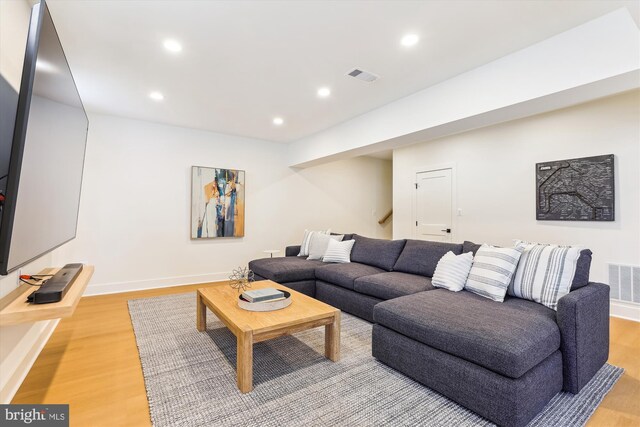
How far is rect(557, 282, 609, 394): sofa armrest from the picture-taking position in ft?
5.83

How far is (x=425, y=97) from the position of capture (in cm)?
316

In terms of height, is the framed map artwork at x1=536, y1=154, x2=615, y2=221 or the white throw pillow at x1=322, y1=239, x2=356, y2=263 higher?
the framed map artwork at x1=536, y1=154, x2=615, y2=221

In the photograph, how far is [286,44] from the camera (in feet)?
7.86

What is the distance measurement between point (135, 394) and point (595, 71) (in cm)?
379

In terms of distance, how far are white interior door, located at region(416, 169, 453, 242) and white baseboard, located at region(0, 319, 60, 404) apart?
16.8ft

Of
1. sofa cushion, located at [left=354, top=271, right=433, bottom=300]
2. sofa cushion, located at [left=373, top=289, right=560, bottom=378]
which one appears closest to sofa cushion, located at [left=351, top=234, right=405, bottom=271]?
sofa cushion, located at [left=354, top=271, right=433, bottom=300]

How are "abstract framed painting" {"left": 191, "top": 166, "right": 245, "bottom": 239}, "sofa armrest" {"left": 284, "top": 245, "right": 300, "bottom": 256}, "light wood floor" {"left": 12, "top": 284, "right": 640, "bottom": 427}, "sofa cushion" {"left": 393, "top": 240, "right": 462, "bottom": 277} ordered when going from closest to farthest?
"light wood floor" {"left": 12, "top": 284, "right": 640, "bottom": 427} → "sofa cushion" {"left": 393, "top": 240, "right": 462, "bottom": 277} → "sofa armrest" {"left": 284, "top": 245, "right": 300, "bottom": 256} → "abstract framed painting" {"left": 191, "top": 166, "right": 245, "bottom": 239}

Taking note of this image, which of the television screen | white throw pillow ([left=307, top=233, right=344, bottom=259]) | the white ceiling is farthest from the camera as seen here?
white throw pillow ([left=307, top=233, right=344, bottom=259])

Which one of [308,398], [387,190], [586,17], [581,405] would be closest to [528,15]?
[586,17]

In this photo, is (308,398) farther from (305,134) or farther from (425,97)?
(305,134)

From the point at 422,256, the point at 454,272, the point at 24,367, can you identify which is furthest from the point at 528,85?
the point at 24,367

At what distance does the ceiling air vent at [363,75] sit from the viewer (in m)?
2.83

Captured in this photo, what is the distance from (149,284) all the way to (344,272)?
10.1 feet

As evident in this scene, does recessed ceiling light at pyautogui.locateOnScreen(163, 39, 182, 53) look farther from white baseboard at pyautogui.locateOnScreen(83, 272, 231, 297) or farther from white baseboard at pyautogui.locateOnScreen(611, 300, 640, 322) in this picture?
white baseboard at pyautogui.locateOnScreen(611, 300, 640, 322)
